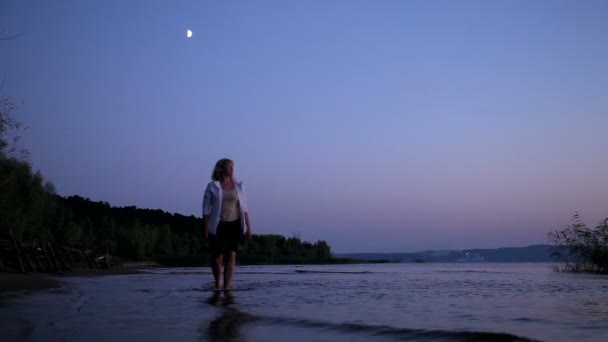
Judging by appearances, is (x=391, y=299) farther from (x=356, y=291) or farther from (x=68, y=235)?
(x=68, y=235)

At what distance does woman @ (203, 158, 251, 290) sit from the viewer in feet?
25.0

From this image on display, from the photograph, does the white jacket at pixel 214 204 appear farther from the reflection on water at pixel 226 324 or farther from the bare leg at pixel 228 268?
the reflection on water at pixel 226 324

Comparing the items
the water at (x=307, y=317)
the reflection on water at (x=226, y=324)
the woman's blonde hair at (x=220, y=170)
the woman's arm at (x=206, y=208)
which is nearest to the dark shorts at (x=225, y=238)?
the woman's arm at (x=206, y=208)

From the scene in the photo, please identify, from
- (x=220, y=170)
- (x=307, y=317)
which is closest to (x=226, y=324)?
(x=307, y=317)

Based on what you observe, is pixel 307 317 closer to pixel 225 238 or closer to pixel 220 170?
pixel 225 238

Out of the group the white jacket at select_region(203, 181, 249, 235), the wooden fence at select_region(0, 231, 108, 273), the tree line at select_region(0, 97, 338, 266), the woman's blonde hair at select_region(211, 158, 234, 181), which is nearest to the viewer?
the white jacket at select_region(203, 181, 249, 235)

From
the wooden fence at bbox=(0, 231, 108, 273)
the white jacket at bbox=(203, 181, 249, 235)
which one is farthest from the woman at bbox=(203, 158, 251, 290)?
the wooden fence at bbox=(0, 231, 108, 273)

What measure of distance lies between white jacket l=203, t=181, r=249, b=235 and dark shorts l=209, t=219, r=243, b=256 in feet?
0.29

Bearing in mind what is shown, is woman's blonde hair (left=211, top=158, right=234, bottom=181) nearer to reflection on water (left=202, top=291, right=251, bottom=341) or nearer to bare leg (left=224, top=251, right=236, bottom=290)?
bare leg (left=224, top=251, right=236, bottom=290)

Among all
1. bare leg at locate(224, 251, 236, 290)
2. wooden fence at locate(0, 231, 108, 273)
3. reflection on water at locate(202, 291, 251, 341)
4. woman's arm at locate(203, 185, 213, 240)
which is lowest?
reflection on water at locate(202, 291, 251, 341)

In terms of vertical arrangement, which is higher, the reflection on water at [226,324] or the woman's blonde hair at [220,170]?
the woman's blonde hair at [220,170]

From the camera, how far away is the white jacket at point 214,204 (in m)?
7.56

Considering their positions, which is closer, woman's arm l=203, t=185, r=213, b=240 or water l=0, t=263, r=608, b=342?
water l=0, t=263, r=608, b=342

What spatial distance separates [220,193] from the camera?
7652 millimetres
